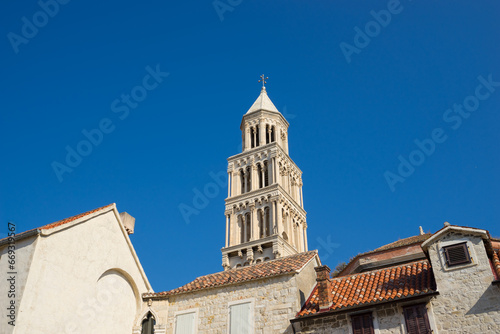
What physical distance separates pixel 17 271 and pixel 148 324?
274 inches

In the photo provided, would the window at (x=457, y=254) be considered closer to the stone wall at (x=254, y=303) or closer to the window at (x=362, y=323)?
the window at (x=362, y=323)

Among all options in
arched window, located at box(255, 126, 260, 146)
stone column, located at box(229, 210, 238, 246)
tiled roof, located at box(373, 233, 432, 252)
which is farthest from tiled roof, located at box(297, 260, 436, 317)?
arched window, located at box(255, 126, 260, 146)

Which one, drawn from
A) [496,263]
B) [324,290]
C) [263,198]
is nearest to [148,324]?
[324,290]

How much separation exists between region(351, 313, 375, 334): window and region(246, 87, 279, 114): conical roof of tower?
48794 mm

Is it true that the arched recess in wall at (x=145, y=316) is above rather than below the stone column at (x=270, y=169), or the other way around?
below

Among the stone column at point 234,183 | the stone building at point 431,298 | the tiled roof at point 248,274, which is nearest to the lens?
the stone building at point 431,298

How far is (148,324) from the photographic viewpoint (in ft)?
76.6

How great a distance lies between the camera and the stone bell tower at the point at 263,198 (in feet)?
177

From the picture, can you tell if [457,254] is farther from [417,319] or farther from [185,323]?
[185,323]

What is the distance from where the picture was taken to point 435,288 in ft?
62.4

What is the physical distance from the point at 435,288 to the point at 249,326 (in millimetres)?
7670

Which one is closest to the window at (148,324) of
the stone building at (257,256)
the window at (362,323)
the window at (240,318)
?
the stone building at (257,256)

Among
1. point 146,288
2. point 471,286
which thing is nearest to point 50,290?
point 146,288

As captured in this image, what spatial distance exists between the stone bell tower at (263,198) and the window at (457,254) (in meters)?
33.3
